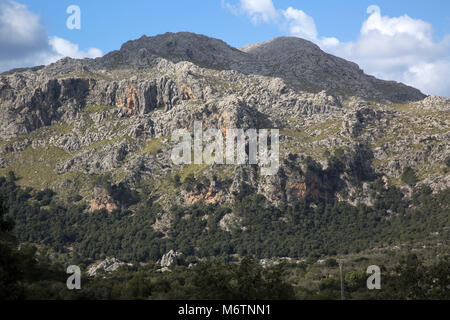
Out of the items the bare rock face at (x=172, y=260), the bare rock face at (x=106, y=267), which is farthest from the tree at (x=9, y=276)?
the bare rock face at (x=172, y=260)

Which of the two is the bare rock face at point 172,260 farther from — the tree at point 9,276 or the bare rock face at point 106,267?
the tree at point 9,276

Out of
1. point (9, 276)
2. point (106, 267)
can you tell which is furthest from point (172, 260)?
point (9, 276)

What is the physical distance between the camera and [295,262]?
180m

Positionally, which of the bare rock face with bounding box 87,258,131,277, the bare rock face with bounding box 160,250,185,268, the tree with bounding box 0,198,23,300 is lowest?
the bare rock face with bounding box 87,258,131,277

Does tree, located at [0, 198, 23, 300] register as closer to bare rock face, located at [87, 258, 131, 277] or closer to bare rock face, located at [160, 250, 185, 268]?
bare rock face, located at [87, 258, 131, 277]

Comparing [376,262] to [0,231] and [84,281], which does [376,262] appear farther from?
[0,231]

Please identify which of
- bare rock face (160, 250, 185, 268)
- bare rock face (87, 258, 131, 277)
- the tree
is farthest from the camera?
bare rock face (160, 250, 185, 268)

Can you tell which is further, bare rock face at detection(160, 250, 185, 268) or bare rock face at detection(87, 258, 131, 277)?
bare rock face at detection(160, 250, 185, 268)

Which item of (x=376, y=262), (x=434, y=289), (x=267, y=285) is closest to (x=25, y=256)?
(x=267, y=285)

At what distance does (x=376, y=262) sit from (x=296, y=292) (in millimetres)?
58075

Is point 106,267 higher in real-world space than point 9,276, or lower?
lower

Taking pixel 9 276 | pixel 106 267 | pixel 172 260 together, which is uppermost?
pixel 9 276

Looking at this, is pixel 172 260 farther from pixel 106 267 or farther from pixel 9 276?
pixel 9 276

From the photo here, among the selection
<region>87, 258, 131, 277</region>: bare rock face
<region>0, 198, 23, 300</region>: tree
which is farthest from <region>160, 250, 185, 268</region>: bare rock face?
<region>0, 198, 23, 300</region>: tree
